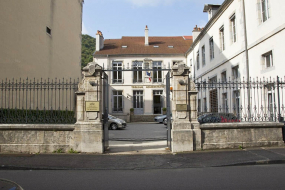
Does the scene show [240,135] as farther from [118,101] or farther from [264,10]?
[118,101]

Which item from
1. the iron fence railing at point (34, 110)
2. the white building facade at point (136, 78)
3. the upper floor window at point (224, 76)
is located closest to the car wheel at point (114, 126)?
the iron fence railing at point (34, 110)

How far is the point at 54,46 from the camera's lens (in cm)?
1711

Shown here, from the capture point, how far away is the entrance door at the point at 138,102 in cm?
3046

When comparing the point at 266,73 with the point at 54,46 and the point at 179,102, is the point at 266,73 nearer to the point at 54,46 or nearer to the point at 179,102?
the point at 179,102

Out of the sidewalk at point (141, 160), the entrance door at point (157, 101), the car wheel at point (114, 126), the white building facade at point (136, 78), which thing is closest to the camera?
the sidewalk at point (141, 160)

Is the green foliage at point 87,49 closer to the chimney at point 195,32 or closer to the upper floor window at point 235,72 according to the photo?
the chimney at point 195,32

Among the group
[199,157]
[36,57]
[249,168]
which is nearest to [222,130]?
[199,157]

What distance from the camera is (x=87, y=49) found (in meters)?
48.8

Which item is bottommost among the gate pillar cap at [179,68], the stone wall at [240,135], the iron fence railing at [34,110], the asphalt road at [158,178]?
the asphalt road at [158,178]

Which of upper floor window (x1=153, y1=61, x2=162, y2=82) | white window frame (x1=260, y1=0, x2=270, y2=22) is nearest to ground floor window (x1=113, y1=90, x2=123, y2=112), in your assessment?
upper floor window (x1=153, y1=61, x2=162, y2=82)

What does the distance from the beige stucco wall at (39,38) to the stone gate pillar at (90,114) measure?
22.2ft

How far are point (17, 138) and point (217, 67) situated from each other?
647 inches

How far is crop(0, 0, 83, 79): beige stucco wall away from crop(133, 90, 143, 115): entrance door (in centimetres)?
1057

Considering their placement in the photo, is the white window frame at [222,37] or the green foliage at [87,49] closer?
the white window frame at [222,37]
